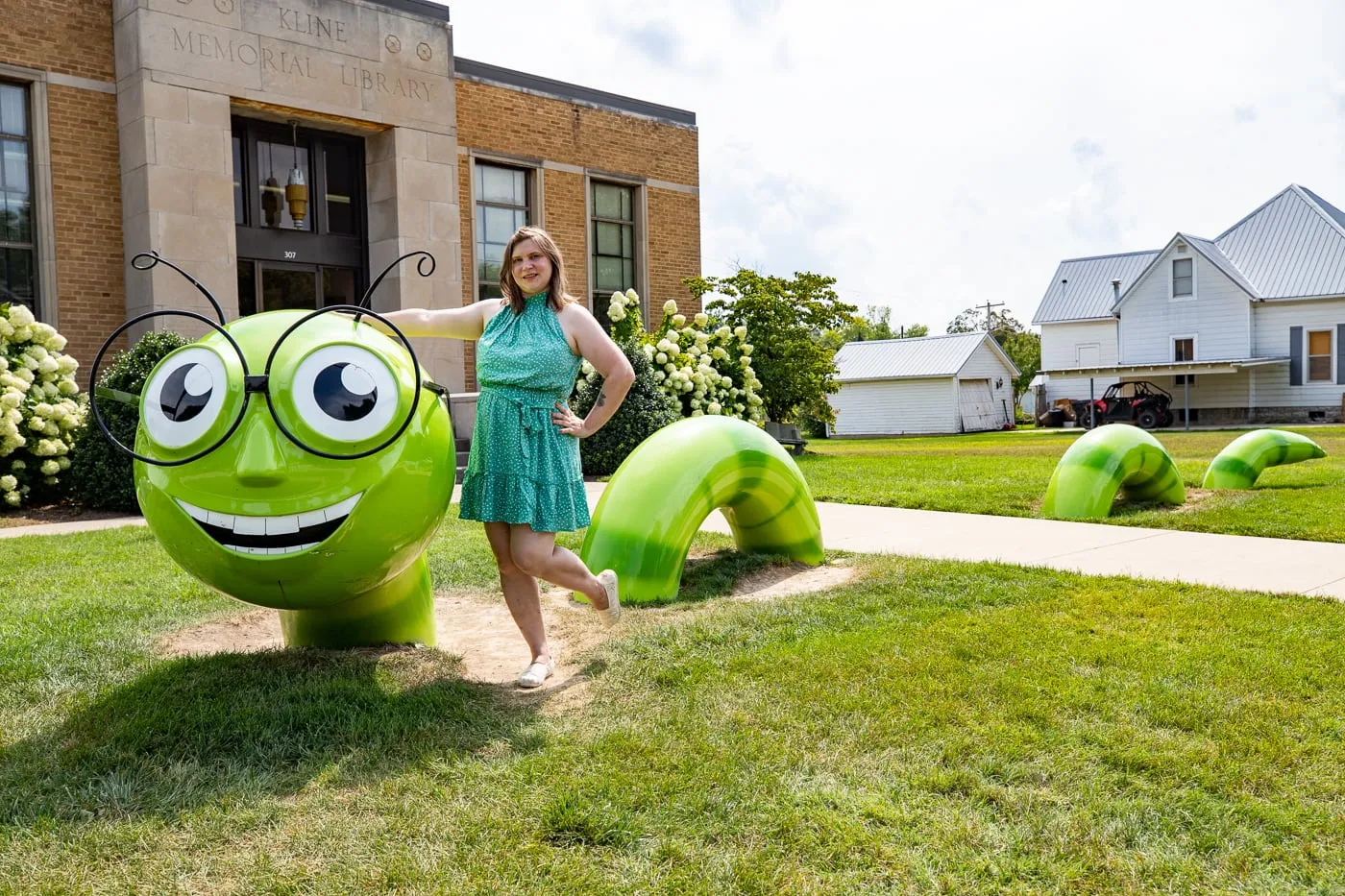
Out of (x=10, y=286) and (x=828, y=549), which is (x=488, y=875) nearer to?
(x=828, y=549)

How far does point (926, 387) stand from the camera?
4100 centimetres

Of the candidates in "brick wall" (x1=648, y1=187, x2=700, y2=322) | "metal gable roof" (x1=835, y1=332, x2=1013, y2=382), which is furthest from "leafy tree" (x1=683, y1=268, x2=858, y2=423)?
"metal gable roof" (x1=835, y1=332, x2=1013, y2=382)

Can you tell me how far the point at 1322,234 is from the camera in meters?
33.6

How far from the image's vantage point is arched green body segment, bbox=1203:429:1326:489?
36.3 ft

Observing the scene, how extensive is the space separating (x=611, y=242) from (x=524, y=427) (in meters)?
14.5

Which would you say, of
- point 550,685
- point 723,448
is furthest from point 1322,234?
point 550,685

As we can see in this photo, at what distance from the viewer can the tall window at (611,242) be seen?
706 inches

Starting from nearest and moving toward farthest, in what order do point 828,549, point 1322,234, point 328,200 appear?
point 828,549, point 328,200, point 1322,234

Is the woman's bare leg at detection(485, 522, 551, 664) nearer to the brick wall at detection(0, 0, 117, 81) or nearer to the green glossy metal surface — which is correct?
the green glossy metal surface

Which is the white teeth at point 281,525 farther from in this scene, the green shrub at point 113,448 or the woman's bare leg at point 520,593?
the green shrub at point 113,448

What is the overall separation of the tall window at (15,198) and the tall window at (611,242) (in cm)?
824

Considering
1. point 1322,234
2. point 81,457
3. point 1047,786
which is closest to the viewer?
point 1047,786

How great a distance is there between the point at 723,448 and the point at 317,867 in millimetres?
3897

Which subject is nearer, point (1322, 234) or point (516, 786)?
point (516, 786)
